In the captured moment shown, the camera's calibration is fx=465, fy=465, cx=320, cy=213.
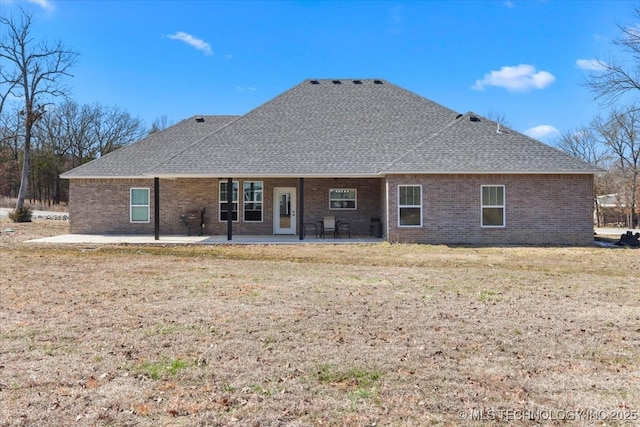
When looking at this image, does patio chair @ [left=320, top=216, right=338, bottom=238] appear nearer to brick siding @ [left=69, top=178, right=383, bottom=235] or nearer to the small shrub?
brick siding @ [left=69, top=178, right=383, bottom=235]

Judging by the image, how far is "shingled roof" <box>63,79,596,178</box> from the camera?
16.8 m

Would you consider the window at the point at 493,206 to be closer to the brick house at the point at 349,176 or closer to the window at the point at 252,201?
the brick house at the point at 349,176

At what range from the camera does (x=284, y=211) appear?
65.8 feet

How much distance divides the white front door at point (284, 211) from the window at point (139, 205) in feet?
18.5

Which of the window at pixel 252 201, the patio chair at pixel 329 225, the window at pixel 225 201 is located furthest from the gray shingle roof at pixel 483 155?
the window at pixel 225 201

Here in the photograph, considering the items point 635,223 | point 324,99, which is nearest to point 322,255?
point 324,99

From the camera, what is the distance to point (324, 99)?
2252 centimetres

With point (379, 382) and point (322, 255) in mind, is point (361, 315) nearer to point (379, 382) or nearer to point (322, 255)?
point (379, 382)

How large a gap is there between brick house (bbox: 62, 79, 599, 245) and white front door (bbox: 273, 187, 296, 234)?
0.04m

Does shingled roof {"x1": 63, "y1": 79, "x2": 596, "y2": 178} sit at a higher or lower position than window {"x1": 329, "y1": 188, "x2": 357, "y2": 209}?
higher

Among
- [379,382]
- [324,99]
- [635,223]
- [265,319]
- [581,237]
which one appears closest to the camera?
[379,382]

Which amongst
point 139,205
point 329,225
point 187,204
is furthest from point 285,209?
point 139,205

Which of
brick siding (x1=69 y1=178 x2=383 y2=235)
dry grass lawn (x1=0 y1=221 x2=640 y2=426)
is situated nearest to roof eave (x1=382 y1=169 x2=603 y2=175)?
brick siding (x1=69 y1=178 x2=383 y2=235)

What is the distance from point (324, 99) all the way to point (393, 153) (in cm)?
572
